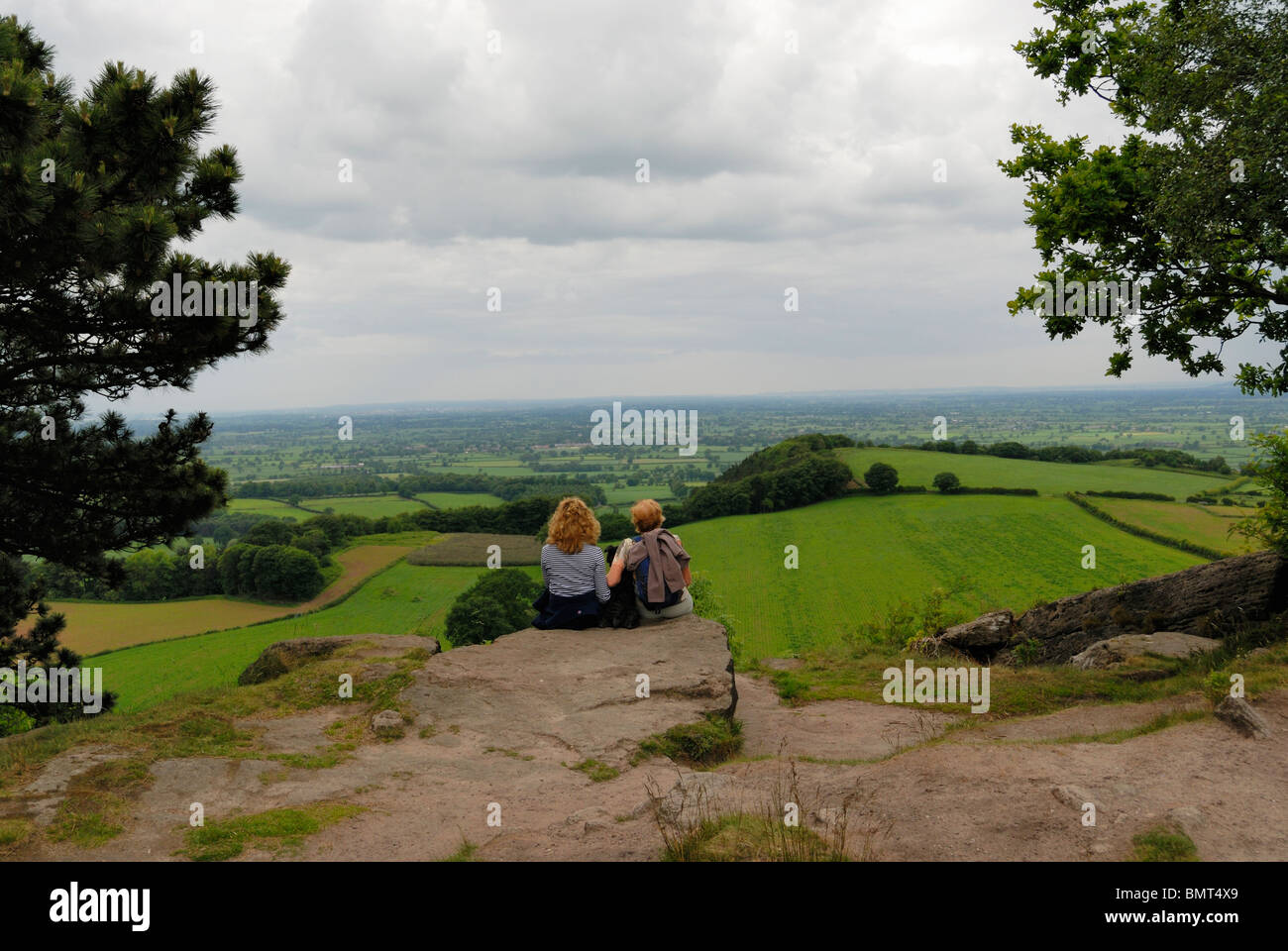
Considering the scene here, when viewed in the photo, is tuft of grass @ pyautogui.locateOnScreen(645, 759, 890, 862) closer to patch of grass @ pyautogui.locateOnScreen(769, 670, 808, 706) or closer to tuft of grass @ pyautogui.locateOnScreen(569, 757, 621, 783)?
tuft of grass @ pyautogui.locateOnScreen(569, 757, 621, 783)

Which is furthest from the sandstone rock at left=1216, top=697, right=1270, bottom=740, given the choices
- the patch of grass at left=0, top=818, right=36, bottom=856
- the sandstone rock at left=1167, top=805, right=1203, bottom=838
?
the patch of grass at left=0, top=818, right=36, bottom=856

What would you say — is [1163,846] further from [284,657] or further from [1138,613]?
[284,657]

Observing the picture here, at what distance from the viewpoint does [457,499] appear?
87625 mm

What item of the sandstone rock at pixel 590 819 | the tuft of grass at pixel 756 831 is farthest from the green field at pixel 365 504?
the tuft of grass at pixel 756 831

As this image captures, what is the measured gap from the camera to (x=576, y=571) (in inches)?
381

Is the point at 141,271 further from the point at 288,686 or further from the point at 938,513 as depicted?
the point at 938,513

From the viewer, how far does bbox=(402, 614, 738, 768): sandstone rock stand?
24.8 feet

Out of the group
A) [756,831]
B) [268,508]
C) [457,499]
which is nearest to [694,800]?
[756,831]

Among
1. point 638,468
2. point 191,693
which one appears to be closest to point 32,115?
point 191,693

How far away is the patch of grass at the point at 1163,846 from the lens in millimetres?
4301

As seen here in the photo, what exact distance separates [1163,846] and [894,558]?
164 ft

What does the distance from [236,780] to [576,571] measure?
180 inches

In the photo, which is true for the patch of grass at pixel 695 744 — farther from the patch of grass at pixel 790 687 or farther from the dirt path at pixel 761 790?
the patch of grass at pixel 790 687

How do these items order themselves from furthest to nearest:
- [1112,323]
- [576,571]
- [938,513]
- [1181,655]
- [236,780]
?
[938,513] < [1112,323] < [576,571] < [1181,655] < [236,780]
